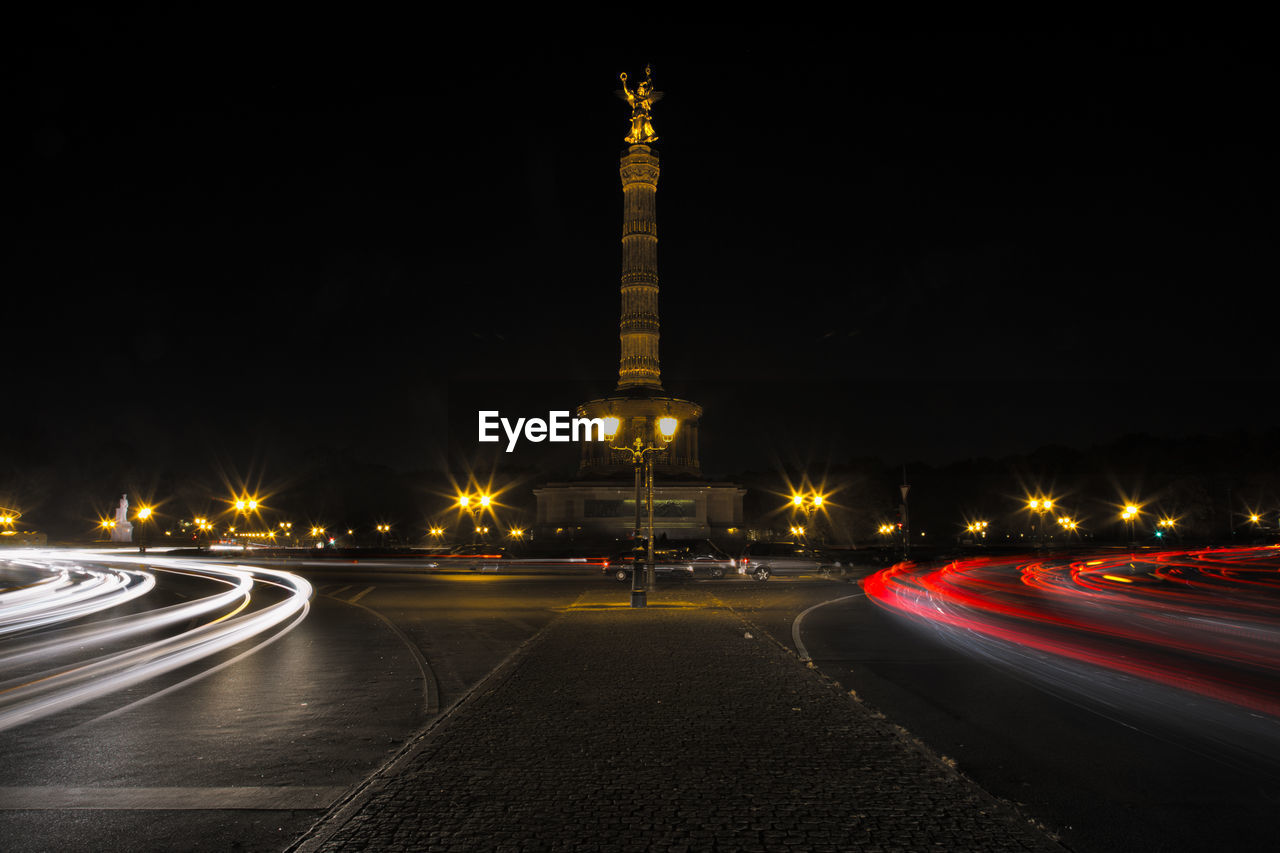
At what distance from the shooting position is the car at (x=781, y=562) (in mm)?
29516

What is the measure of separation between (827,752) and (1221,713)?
437 centimetres

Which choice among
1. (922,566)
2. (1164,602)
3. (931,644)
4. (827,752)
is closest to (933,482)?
(922,566)

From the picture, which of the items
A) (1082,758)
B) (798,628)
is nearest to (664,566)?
(798,628)

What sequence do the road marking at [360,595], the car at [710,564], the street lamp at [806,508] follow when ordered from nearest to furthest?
1. the road marking at [360,595]
2. the car at [710,564]
3. the street lamp at [806,508]

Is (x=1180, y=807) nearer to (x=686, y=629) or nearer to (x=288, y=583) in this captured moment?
(x=686, y=629)

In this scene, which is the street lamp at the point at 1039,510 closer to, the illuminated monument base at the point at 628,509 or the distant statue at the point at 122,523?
the illuminated monument base at the point at 628,509

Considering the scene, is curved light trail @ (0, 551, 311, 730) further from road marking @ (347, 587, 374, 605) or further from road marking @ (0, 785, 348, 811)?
road marking @ (0, 785, 348, 811)

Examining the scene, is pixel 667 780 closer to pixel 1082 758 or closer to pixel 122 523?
pixel 1082 758

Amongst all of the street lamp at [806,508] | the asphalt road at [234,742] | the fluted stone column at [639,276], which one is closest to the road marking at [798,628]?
the asphalt road at [234,742]

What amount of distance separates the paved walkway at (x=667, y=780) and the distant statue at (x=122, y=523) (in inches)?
3574

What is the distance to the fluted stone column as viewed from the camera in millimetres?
60938

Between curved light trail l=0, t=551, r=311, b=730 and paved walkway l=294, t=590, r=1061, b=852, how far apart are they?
462cm

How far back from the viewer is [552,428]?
207 feet

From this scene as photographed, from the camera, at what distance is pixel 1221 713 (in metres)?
8.16
